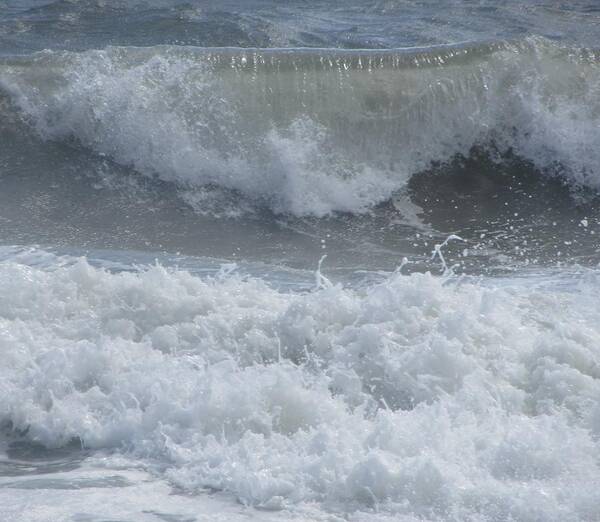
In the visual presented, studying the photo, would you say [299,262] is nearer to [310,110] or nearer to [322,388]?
[310,110]

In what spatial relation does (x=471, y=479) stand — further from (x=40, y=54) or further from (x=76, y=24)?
(x=76, y=24)

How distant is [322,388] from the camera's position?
181 inches

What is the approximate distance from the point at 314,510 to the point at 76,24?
9756 millimetres

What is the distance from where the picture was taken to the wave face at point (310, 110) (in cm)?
917

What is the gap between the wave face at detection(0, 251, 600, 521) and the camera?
384cm

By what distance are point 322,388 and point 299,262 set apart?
289 cm

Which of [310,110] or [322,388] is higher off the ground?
[310,110]

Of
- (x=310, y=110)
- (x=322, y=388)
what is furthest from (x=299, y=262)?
(x=322, y=388)

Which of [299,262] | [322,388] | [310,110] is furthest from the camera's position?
[310,110]

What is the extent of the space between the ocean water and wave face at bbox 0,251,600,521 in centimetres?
1


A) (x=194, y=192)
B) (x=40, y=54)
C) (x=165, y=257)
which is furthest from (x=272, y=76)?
(x=165, y=257)

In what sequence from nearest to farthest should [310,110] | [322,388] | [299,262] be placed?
1. [322,388]
2. [299,262]
3. [310,110]

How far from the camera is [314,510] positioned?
373 cm

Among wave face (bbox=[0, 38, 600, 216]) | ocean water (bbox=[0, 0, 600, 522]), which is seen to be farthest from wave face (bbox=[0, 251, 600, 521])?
wave face (bbox=[0, 38, 600, 216])
